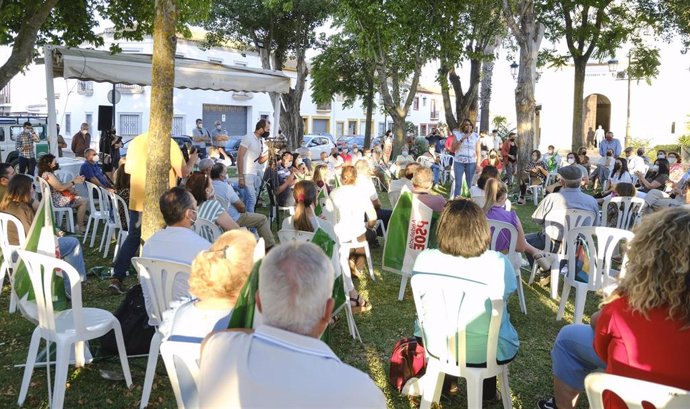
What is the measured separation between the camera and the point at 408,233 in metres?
5.81

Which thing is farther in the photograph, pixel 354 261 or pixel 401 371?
pixel 354 261

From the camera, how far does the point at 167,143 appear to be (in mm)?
5430

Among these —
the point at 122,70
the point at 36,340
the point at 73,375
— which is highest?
the point at 122,70

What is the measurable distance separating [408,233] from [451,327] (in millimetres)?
2753

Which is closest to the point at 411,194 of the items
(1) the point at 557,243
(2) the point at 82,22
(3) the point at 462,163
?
(1) the point at 557,243

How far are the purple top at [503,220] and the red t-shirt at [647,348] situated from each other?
112 inches

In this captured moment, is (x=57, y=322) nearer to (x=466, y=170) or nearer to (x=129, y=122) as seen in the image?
(x=466, y=170)

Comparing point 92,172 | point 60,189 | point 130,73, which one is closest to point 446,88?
point 130,73

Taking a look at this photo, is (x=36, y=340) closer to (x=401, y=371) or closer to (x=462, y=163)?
(x=401, y=371)

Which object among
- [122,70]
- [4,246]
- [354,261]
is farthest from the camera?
[122,70]

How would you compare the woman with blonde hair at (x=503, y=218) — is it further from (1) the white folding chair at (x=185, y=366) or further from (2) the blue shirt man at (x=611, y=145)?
(2) the blue shirt man at (x=611, y=145)

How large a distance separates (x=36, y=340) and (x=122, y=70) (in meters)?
7.49

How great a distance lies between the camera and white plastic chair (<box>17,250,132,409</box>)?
10.7 feet

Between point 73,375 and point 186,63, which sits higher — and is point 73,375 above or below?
below
